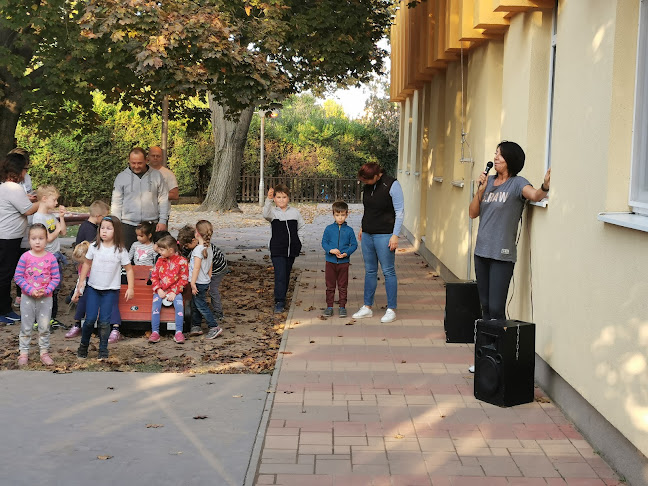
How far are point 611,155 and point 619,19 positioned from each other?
83 cm

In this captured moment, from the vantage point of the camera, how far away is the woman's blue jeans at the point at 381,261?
34.4ft

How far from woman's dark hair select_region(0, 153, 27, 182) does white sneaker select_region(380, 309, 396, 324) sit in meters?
4.19

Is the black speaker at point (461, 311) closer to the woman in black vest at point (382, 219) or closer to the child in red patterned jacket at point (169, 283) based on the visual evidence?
the woman in black vest at point (382, 219)

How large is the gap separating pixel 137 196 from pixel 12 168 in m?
1.56

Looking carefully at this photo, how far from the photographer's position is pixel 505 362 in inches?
267

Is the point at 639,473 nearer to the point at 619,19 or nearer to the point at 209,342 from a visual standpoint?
the point at 619,19

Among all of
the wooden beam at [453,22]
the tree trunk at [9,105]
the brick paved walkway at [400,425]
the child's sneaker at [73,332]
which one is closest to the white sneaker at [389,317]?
the brick paved walkway at [400,425]

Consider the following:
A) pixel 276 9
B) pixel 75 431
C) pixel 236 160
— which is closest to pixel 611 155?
pixel 75 431

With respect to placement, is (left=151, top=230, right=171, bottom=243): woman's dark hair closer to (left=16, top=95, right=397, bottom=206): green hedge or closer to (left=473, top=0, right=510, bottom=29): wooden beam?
(left=473, top=0, right=510, bottom=29): wooden beam

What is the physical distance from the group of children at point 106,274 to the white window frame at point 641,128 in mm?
4593

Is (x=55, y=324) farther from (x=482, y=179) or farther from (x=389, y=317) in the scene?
(x=482, y=179)

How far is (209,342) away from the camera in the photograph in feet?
30.7

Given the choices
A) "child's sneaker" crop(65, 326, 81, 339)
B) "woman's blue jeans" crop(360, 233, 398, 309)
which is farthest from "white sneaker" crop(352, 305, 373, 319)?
"child's sneaker" crop(65, 326, 81, 339)

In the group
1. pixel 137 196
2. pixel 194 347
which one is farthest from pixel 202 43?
pixel 194 347
